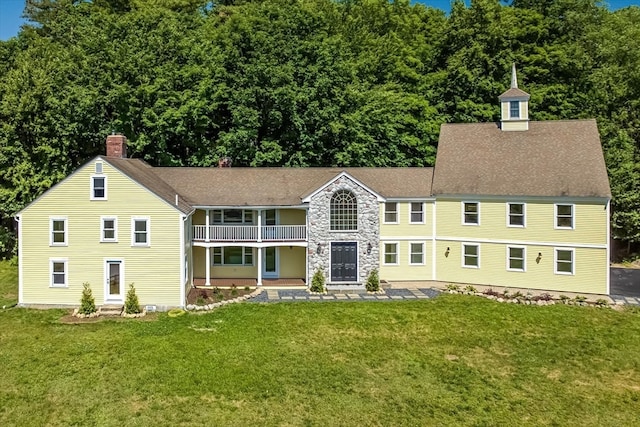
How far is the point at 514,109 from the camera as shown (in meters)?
26.0

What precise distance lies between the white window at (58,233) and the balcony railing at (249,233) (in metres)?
5.93

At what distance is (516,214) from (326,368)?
14119mm

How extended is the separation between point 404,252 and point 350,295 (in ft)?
15.3

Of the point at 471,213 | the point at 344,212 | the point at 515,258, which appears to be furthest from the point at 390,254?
the point at 515,258

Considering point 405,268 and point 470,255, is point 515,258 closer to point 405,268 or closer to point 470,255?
point 470,255

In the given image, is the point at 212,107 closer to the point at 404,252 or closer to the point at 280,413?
the point at 404,252

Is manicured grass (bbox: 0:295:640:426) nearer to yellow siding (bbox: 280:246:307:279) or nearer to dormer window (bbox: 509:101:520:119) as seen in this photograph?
yellow siding (bbox: 280:246:307:279)

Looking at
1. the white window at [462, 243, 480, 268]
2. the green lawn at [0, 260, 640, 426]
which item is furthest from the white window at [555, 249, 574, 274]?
the white window at [462, 243, 480, 268]

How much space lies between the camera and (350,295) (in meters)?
22.5

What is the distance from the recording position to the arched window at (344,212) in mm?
23516

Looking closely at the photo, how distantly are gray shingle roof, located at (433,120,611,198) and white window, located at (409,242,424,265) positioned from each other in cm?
313

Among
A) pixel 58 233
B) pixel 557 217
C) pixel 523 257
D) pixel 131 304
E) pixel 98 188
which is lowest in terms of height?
pixel 131 304

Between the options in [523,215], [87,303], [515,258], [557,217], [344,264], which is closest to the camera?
[87,303]

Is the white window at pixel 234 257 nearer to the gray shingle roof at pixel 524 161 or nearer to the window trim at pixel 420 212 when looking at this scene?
the window trim at pixel 420 212
